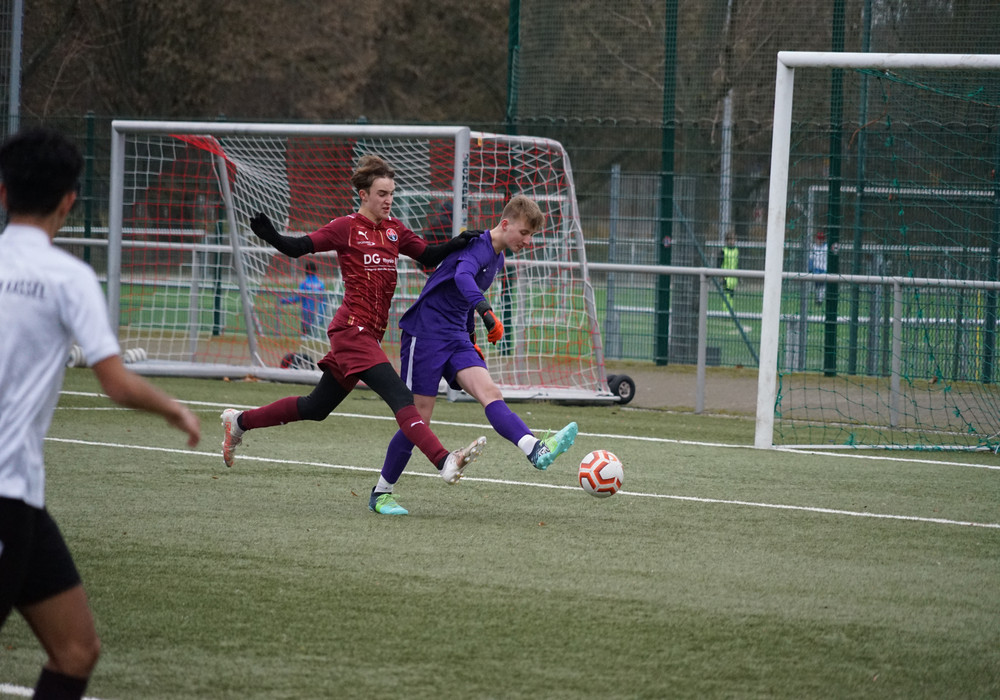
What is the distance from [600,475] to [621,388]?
20.6ft

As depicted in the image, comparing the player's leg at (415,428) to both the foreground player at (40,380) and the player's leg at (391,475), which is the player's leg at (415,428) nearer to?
the player's leg at (391,475)

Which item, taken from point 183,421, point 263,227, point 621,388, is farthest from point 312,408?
point 621,388

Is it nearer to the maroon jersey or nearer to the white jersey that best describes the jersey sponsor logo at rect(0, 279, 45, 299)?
the white jersey

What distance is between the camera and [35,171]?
3.16 metres

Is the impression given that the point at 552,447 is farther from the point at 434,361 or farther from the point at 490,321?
the point at 434,361

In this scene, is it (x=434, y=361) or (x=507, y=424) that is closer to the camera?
(x=507, y=424)

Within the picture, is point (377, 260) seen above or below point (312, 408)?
above

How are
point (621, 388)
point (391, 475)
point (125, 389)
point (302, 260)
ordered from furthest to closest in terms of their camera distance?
point (302, 260) < point (621, 388) < point (391, 475) < point (125, 389)

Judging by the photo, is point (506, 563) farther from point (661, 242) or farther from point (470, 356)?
point (661, 242)

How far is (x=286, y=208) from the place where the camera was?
14.4 metres

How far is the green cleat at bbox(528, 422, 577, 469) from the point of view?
6.46 m

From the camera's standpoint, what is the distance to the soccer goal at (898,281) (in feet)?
31.9

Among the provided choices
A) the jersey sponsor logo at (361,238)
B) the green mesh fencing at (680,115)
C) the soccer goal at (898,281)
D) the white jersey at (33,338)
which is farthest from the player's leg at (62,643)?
the green mesh fencing at (680,115)

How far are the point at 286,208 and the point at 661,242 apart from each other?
4.99 m
